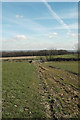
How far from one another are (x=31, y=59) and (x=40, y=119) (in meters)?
39.6

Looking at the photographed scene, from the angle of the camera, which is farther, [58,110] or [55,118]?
[58,110]

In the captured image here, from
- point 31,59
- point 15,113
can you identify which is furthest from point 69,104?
point 31,59

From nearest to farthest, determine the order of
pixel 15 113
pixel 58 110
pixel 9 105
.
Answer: pixel 15 113
pixel 58 110
pixel 9 105

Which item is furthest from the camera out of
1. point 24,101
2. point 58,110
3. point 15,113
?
point 24,101

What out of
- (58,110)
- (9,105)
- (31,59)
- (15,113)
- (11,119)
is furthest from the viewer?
(31,59)

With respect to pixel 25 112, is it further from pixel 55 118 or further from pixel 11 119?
pixel 55 118

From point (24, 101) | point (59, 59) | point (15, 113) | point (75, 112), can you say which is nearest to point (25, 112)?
point (15, 113)

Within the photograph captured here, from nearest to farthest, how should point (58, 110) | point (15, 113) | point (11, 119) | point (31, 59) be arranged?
point (11, 119) → point (15, 113) → point (58, 110) → point (31, 59)

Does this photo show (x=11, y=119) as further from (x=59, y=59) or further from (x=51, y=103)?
(x=59, y=59)

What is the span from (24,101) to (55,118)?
6.64ft

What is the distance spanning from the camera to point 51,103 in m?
5.84

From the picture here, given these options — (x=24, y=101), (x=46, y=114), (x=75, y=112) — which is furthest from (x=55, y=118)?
(x=24, y=101)

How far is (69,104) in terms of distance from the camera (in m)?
5.81

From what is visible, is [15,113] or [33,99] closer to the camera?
[15,113]
